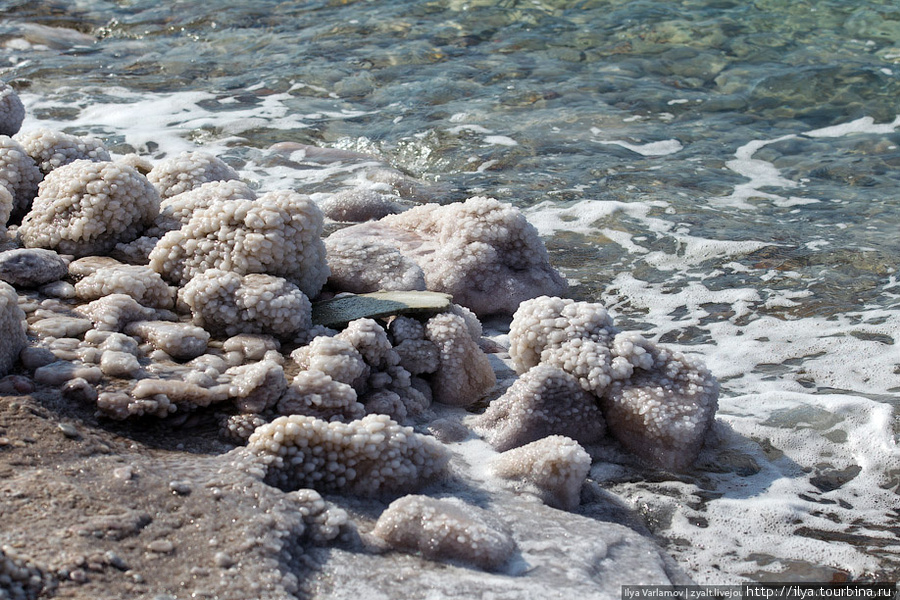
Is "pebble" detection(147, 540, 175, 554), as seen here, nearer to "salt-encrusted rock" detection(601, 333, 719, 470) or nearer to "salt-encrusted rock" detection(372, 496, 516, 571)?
"salt-encrusted rock" detection(372, 496, 516, 571)

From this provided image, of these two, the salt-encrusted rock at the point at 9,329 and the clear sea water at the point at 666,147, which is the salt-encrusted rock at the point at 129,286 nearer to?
the salt-encrusted rock at the point at 9,329

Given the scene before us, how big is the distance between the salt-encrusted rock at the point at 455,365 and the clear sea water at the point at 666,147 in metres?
0.67

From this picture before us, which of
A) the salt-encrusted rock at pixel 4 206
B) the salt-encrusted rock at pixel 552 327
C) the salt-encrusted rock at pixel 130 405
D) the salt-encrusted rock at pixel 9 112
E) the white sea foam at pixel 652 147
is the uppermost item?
the salt-encrusted rock at pixel 9 112

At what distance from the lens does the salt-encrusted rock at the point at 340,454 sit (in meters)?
2.63

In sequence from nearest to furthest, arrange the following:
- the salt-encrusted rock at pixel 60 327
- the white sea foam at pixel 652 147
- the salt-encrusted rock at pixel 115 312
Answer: the salt-encrusted rock at pixel 60 327
the salt-encrusted rock at pixel 115 312
the white sea foam at pixel 652 147

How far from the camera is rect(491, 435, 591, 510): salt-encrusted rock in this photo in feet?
9.37

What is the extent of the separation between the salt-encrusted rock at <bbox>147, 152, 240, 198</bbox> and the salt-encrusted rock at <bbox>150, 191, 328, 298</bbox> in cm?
76

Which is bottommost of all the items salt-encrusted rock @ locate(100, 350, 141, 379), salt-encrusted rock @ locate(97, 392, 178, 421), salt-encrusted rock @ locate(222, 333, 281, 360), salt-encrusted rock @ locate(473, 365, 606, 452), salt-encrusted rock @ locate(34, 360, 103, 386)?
salt-encrusted rock @ locate(473, 365, 606, 452)

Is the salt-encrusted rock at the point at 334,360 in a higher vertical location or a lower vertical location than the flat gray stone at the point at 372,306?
higher

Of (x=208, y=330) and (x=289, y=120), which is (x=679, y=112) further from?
(x=208, y=330)

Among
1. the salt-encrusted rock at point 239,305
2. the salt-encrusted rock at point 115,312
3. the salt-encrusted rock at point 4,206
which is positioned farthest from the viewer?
the salt-encrusted rock at point 4,206

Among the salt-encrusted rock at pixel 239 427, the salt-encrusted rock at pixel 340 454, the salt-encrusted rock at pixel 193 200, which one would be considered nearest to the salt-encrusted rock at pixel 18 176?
the salt-encrusted rock at pixel 193 200

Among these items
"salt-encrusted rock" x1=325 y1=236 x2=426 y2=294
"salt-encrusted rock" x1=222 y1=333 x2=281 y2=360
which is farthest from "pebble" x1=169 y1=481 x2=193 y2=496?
"salt-encrusted rock" x1=325 y1=236 x2=426 y2=294

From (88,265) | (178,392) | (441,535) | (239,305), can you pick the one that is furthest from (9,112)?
(441,535)
